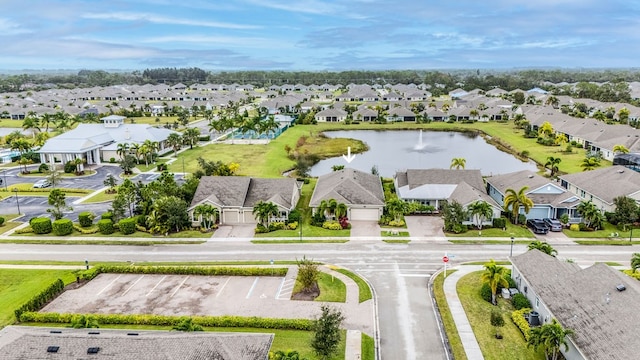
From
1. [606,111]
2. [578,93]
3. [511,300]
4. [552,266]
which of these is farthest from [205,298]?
[578,93]

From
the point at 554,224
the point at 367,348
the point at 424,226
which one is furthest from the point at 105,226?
the point at 554,224

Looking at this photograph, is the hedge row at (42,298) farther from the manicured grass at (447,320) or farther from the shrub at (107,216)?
the manicured grass at (447,320)

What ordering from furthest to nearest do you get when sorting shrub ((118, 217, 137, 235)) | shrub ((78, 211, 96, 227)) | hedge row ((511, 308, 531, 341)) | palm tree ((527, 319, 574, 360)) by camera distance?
shrub ((78, 211, 96, 227))
shrub ((118, 217, 137, 235))
hedge row ((511, 308, 531, 341))
palm tree ((527, 319, 574, 360))

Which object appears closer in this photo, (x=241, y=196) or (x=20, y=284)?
(x=20, y=284)

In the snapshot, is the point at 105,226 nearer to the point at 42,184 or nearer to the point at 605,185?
the point at 42,184

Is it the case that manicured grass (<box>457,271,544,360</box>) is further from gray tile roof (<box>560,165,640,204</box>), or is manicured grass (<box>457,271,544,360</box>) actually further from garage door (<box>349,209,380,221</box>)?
gray tile roof (<box>560,165,640,204</box>)

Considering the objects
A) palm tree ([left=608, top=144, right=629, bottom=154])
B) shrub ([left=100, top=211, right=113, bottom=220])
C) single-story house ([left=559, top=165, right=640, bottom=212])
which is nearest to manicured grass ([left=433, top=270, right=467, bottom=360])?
single-story house ([left=559, top=165, right=640, bottom=212])

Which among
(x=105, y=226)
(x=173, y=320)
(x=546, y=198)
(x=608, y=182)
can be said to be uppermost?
(x=608, y=182)
